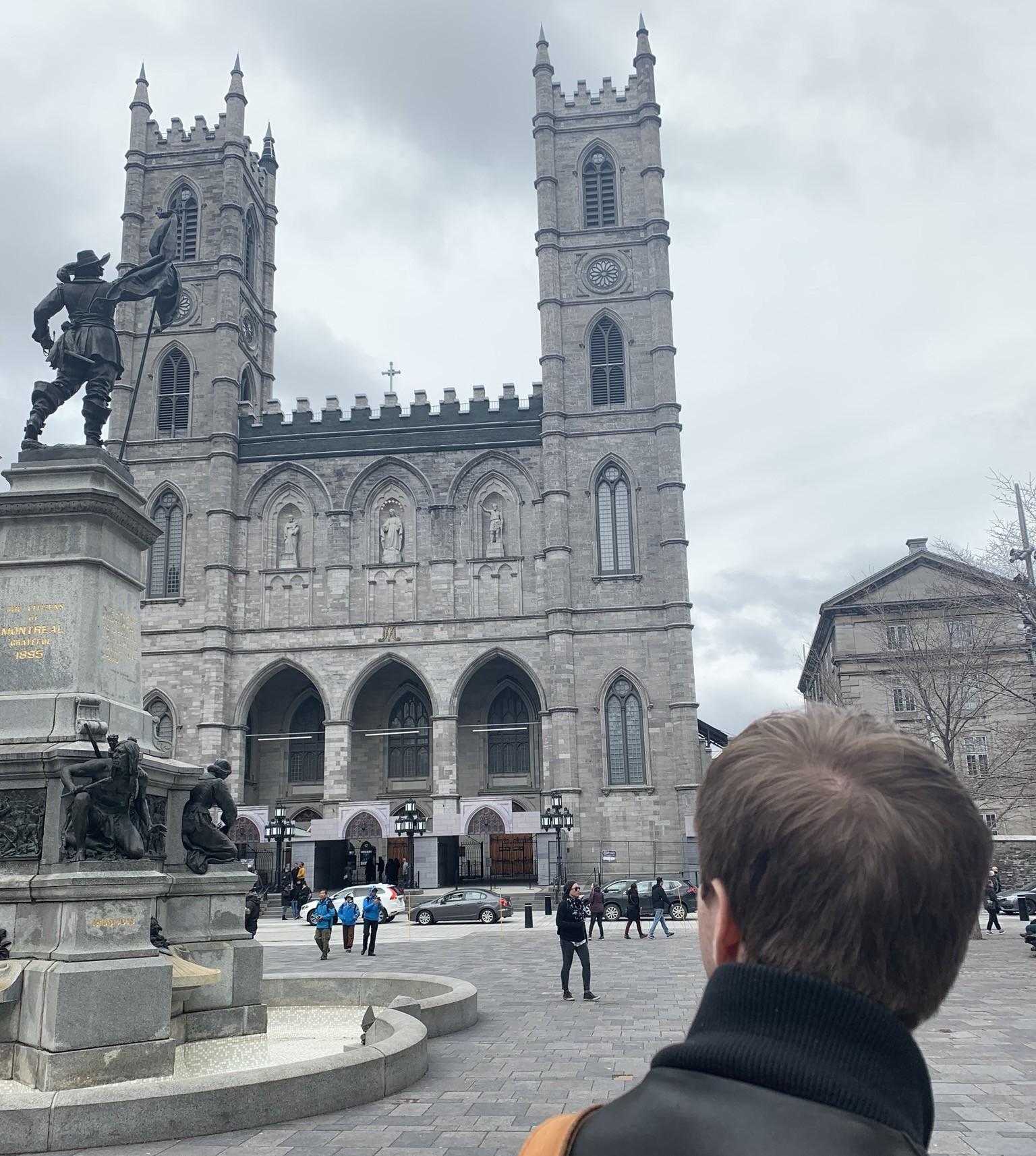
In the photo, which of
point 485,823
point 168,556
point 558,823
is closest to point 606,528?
point 485,823

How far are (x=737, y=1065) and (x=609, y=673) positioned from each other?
40999 mm

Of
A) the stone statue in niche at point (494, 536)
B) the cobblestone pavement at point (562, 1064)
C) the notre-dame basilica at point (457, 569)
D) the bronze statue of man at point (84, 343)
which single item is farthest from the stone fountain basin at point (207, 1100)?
the stone statue in niche at point (494, 536)

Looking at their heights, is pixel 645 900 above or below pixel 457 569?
below

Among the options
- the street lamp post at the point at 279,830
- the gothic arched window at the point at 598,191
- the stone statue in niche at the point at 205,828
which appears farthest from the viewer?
the gothic arched window at the point at 598,191

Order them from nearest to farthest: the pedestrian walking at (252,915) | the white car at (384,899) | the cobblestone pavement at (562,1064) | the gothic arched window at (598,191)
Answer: the cobblestone pavement at (562,1064) < the pedestrian walking at (252,915) < the white car at (384,899) < the gothic arched window at (598,191)

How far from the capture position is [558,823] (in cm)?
3497

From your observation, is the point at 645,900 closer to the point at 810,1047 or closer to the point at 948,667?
the point at 948,667

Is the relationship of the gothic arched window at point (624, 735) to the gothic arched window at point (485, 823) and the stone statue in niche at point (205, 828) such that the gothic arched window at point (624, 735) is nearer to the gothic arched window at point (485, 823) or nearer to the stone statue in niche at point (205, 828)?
the gothic arched window at point (485, 823)

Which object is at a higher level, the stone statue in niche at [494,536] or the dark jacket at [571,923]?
the stone statue in niche at [494,536]

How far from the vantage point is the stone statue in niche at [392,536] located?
147 feet

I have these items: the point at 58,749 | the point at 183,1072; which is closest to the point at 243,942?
the point at 183,1072

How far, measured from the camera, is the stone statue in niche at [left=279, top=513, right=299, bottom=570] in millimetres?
44994

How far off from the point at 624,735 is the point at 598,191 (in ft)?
Result: 82.2

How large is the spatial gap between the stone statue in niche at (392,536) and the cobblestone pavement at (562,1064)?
2762cm
